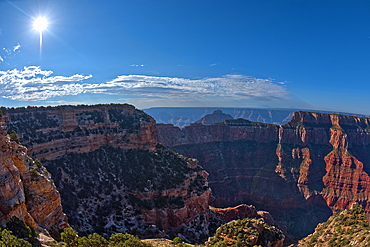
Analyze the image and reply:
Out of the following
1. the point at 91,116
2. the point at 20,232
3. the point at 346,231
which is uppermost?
the point at 91,116

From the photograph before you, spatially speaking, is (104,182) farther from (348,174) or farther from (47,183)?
(348,174)

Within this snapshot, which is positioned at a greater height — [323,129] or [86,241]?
[323,129]

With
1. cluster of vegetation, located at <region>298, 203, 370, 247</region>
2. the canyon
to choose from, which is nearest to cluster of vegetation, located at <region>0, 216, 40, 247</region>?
the canyon

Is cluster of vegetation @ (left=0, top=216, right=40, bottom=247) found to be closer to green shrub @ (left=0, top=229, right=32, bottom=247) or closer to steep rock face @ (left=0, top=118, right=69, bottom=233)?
green shrub @ (left=0, top=229, right=32, bottom=247)

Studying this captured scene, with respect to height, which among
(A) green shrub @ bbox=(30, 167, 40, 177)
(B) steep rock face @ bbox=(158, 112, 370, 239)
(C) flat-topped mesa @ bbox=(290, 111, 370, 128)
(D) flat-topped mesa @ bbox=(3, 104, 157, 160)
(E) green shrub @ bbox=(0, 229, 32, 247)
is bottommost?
(B) steep rock face @ bbox=(158, 112, 370, 239)

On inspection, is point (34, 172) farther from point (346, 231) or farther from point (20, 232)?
point (346, 231)

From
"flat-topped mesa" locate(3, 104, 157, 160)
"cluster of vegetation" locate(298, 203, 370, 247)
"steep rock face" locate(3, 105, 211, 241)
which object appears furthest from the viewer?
"flat-topped mesa" locate(3, 104, 157, 160)

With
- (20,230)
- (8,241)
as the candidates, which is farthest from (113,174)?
(8,241)
